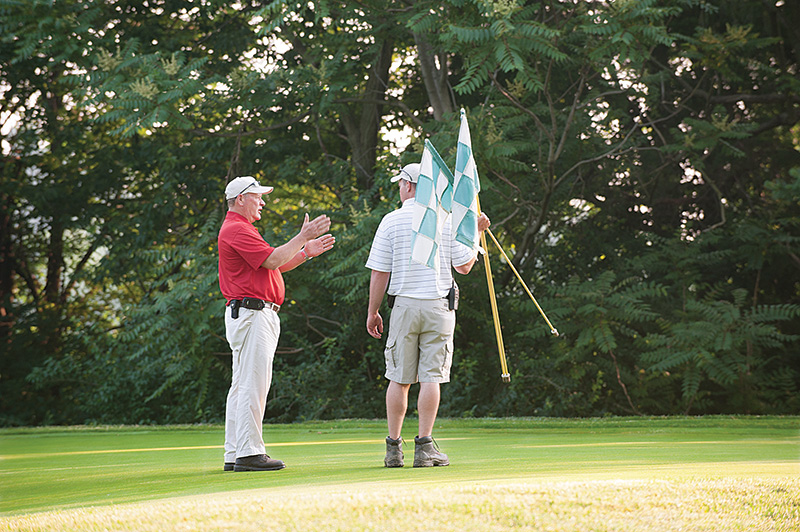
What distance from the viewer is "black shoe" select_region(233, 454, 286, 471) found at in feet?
16.8

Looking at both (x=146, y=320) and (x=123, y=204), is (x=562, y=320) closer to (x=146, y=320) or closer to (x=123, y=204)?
(x=146, y=320)

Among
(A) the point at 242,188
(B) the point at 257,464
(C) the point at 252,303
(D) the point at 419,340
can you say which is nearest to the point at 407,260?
(D) the point at 419,340

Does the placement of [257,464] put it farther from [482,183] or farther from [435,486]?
[482,183]

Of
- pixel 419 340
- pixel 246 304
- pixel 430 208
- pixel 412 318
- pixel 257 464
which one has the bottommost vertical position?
pixel 257 464

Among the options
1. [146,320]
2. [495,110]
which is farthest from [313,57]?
[146,320]

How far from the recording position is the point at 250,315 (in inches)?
209

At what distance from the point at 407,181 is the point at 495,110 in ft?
19.4

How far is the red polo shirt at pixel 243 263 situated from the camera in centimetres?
524

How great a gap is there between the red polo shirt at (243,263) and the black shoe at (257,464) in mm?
1019

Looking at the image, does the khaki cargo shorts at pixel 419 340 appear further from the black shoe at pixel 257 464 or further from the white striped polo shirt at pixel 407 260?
the black shoe at pixel 257 464

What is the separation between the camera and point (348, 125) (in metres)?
15.2

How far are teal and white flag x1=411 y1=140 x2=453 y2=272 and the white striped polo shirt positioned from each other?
11 cm

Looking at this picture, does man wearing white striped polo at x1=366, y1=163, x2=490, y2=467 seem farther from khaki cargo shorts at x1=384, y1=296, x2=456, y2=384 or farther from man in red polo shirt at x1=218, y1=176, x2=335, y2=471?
man in red polo shirt at x1=218, y1=176, x2=335, y2=471

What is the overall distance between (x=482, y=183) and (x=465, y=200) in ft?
17.0
